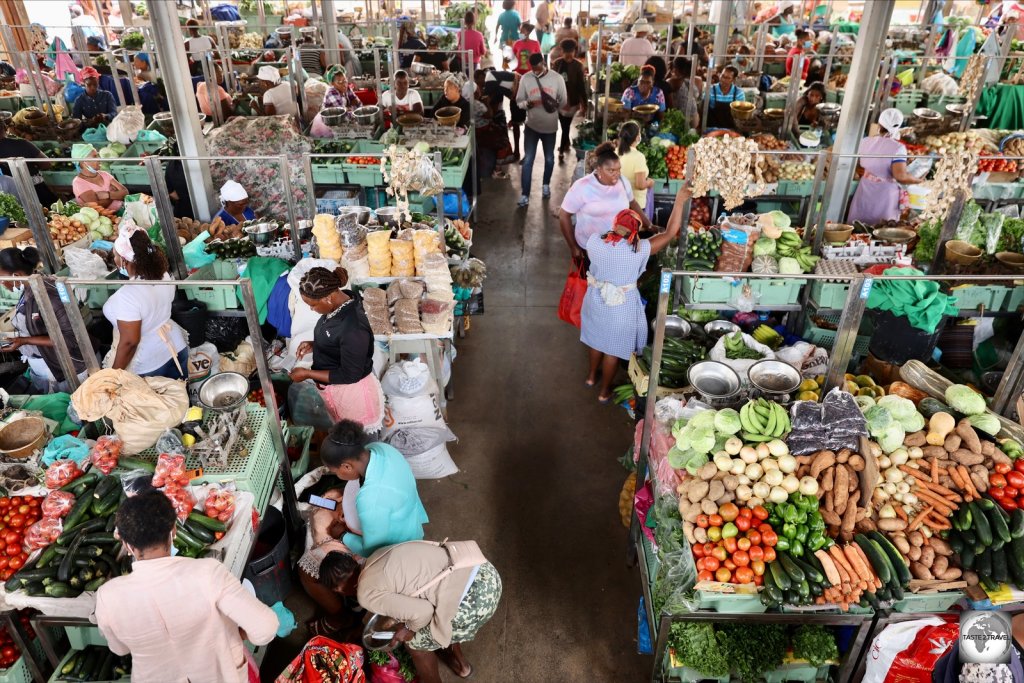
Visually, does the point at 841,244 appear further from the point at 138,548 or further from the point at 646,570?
the point at 138,548

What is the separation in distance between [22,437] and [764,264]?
502cm

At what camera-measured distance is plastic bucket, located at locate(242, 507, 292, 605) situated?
3.81 meters

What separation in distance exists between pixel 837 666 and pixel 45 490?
4214 mm

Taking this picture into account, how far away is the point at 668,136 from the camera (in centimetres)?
806

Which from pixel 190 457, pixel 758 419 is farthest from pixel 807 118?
pixel 190 457

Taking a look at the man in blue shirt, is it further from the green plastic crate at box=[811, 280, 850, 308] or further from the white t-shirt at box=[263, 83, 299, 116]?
the green plastic crate at box=[811, 280, 850, 308]

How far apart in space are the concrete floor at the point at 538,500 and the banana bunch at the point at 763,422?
1.42 metres

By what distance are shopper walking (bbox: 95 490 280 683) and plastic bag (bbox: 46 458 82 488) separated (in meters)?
1.13

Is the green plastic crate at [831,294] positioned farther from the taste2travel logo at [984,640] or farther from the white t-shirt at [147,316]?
the white t-shirt at [147,316]

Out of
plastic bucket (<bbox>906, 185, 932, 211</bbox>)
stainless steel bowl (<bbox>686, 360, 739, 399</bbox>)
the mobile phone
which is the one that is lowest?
the mobile phone

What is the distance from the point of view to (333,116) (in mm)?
8258

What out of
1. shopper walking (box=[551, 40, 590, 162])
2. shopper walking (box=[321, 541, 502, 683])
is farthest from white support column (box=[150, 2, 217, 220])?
shopper walking (box=[551, 40, 590, 162])

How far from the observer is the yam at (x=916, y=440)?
11.9 feet

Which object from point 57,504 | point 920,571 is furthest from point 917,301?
point 57,504
